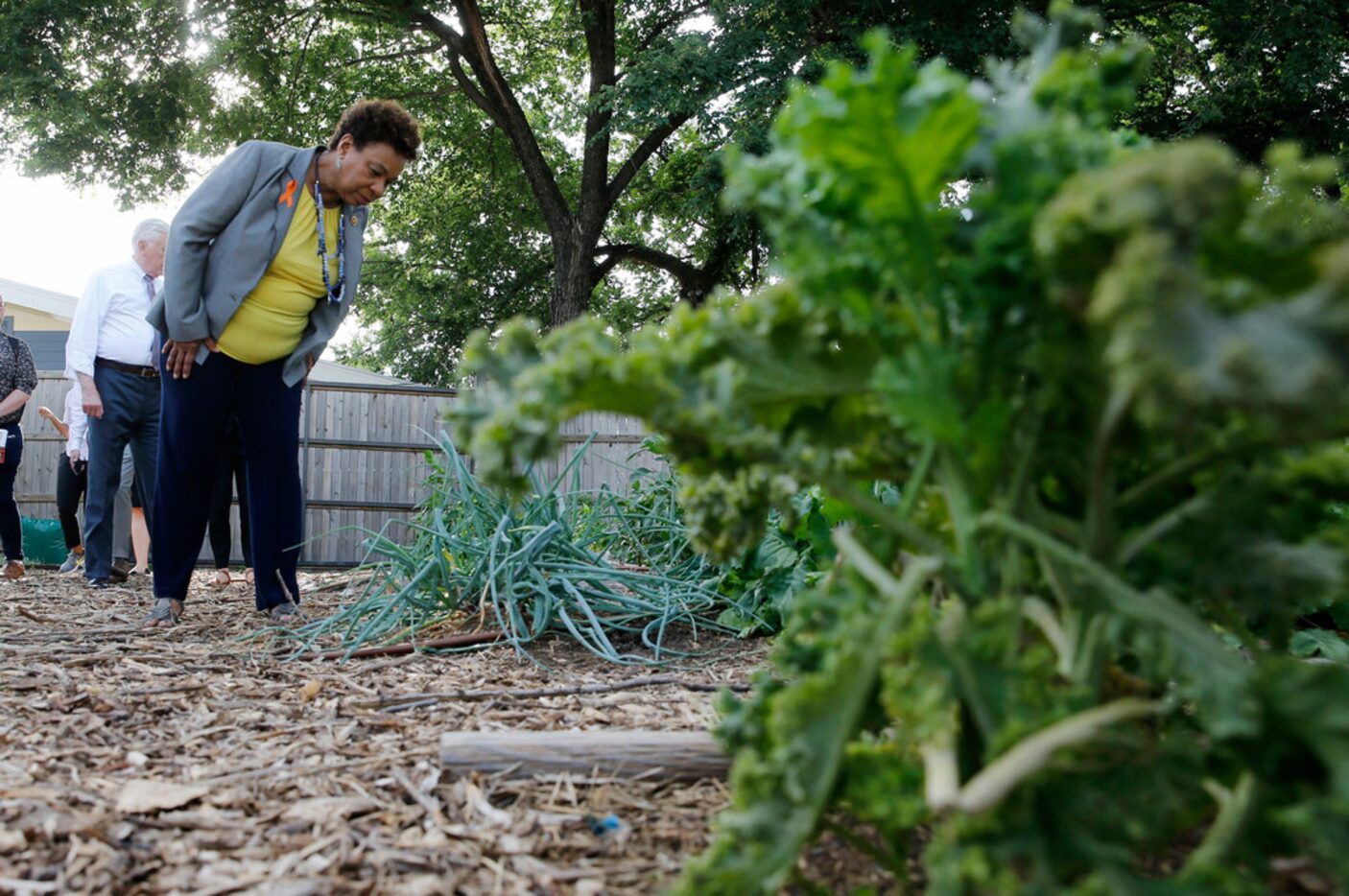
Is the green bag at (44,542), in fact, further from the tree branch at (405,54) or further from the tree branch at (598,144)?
the tree branch at (405,54)

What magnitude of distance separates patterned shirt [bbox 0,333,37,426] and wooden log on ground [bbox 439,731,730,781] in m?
5.40

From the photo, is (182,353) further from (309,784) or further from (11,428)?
(11,428)

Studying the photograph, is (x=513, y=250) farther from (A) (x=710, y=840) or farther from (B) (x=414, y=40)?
(A) (x=710, y=840)

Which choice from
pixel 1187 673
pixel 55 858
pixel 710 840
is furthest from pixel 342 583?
pixel 1187 673

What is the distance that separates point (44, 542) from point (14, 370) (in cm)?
182

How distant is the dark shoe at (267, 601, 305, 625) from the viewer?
11.1ft

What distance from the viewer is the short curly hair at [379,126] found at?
10.8ft

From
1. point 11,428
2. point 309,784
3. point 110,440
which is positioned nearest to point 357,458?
point 11,428

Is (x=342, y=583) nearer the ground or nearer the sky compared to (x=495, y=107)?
nearer the ground

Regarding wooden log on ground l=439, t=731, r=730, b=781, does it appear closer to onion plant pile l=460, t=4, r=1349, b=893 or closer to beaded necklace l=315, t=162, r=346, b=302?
onion plant pile l=460, t=4, r=1349, b=893

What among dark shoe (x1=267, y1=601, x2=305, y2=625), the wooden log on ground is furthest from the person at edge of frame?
the wooden log on ground

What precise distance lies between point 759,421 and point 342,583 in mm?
3840

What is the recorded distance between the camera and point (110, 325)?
4.97m

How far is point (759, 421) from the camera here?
0.93 m
